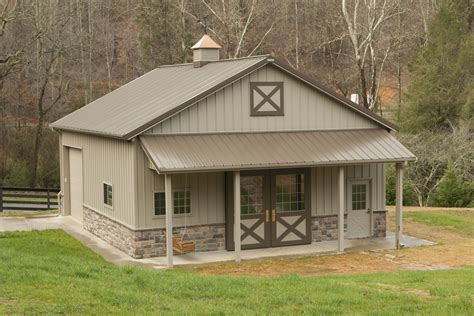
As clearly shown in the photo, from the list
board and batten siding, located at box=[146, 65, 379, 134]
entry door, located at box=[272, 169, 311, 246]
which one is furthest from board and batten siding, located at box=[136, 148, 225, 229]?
entry door, located at box=[272, 169, 311, 246]

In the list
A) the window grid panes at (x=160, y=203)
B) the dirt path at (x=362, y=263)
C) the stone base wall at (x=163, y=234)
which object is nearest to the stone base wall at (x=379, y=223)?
the stone base wall at (x=163, y=234)

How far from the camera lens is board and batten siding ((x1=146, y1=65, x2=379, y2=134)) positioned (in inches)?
662

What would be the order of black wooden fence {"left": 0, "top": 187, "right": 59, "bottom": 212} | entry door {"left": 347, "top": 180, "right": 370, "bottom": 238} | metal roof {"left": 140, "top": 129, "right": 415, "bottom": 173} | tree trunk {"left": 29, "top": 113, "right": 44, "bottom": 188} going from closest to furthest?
1. metal roof {"left": 140, "top": 129, "right": 415, "bottom": 173}
2. entry door {"left": 347, "top": 180, "right": 370, "bottom": 238}
3. black wooden fence {"left": 0, "top": 187, "right": 59, "bottom": 212}
4. tree trunk {"left": 29, "top": 113, "right": 44, "bottom": 188}

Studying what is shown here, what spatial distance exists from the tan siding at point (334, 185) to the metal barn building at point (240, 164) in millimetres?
29

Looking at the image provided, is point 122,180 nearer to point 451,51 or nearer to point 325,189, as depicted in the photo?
point 325,189

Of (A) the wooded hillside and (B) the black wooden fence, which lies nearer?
(B) the black wooden fence

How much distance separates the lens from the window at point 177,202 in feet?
54.4

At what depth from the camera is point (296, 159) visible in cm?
1650

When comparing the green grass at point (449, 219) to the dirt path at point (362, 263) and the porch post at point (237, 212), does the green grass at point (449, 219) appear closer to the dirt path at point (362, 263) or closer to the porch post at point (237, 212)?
the dirt path at point (362, 263)

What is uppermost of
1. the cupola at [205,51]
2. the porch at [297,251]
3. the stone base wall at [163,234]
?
the cupola at [205,51]

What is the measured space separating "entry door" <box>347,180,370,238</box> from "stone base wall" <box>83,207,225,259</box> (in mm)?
4059

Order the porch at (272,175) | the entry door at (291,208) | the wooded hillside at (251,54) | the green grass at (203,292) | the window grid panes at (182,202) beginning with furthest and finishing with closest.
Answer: the wooded hillside at (251,54) < the entry door at (291,208) < the window grid panes at (182,202) < the porch at (272,175) < the green grass at (203,292)

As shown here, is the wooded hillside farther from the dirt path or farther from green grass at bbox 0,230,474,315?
green grass at bbox 0,230,474,315

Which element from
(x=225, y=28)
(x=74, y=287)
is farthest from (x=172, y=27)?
(x=74, y=287)
